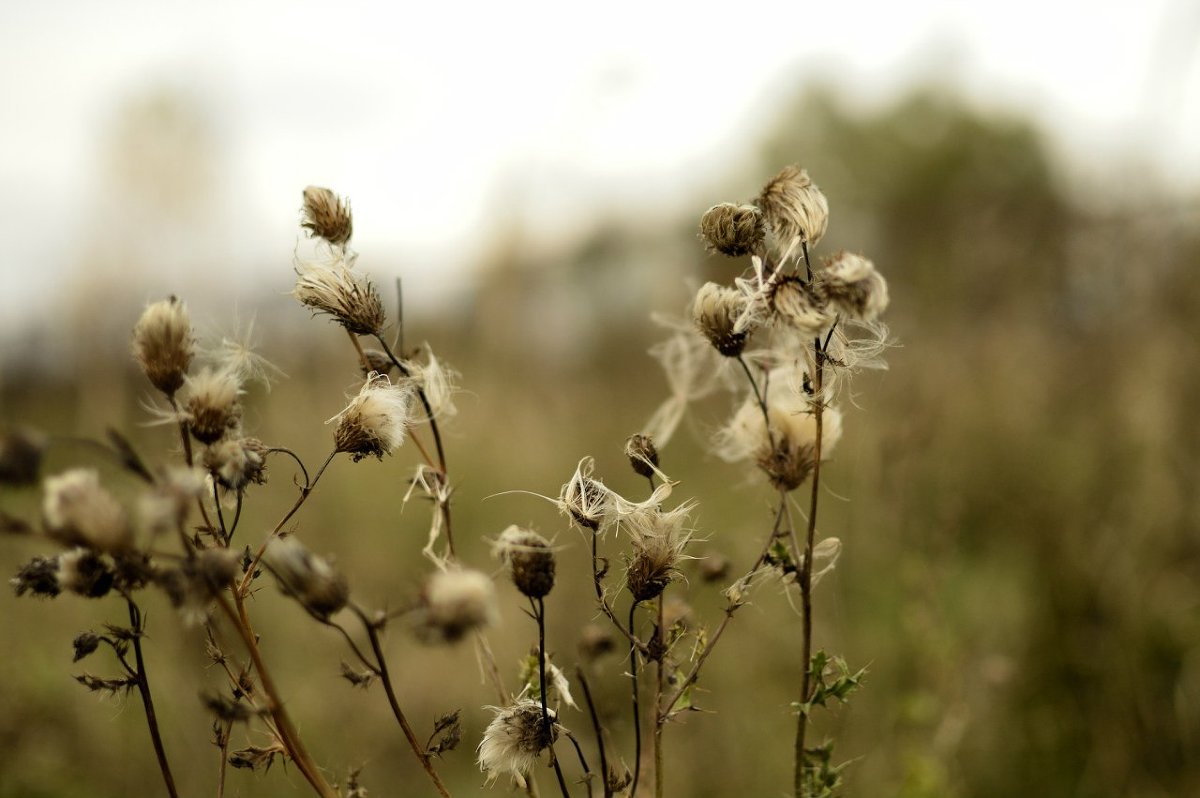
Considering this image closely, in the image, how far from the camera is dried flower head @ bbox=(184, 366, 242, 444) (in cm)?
84

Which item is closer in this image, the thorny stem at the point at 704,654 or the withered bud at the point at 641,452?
the thorny stem at the point at 704,654

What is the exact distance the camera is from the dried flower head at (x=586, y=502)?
930 mm

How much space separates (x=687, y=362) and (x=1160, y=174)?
259cm

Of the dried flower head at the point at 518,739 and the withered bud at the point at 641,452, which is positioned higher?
the withered bud at the point at 641,452

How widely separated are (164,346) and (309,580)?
0.31 meters

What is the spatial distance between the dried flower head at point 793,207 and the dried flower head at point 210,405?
0.59 meters

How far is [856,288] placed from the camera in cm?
81

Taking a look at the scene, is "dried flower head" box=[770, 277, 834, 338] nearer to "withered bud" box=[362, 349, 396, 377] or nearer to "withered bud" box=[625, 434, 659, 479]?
"withered bud" box=[625, 434, 659, 479]

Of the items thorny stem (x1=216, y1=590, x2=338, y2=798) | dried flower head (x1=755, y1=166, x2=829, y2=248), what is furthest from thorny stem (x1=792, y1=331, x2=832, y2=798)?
thorny stem (x1=216, y1=590, x2=338, y2=798)

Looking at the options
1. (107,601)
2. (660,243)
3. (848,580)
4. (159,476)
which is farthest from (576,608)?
(660,243)

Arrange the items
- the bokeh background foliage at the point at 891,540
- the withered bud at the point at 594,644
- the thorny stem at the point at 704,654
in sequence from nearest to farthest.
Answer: the thorny stem at the point at 704,654
the withered bud at the point at 594,644
the bokeh background foliage at the point at 891,540

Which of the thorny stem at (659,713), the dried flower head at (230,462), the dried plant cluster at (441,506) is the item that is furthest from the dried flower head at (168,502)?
the thorny stem at (659,713)

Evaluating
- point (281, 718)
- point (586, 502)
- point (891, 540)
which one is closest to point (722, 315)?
point (586, 502)

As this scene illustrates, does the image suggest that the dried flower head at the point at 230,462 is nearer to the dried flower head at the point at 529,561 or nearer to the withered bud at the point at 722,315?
the dried flower head at the point at 529,561
